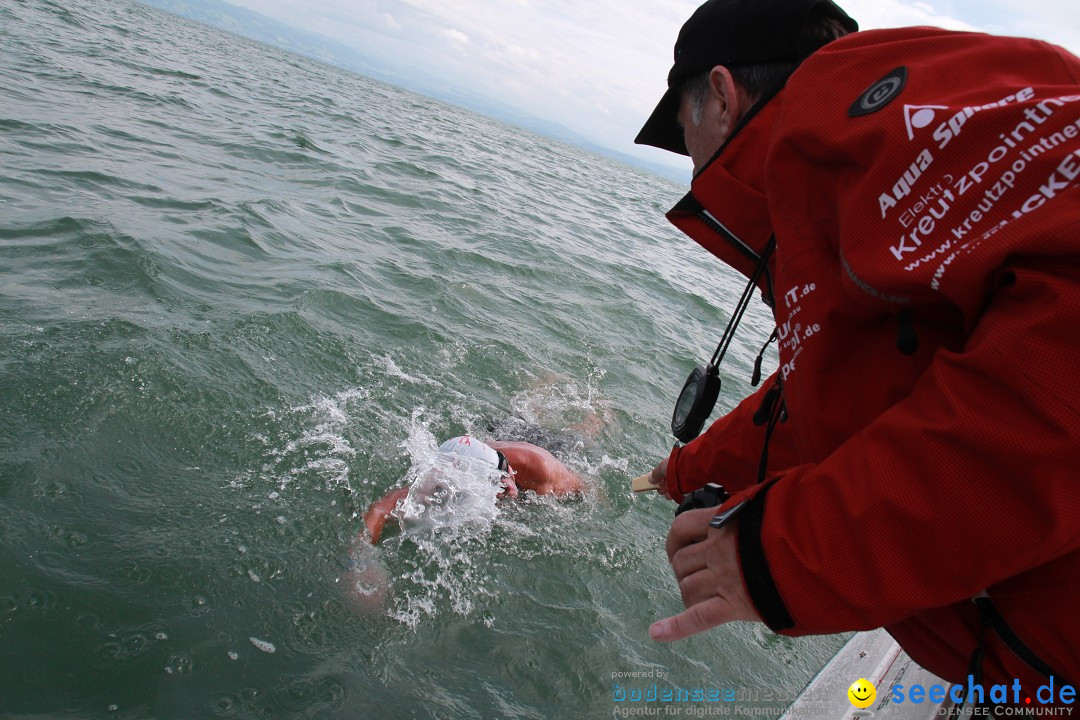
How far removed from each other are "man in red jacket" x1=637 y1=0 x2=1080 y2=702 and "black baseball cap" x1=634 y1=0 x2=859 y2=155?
0.68 ft

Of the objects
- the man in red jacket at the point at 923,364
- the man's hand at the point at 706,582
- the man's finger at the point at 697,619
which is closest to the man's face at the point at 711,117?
the man in red jacket at the point at 923,364

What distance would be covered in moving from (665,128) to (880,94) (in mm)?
1196

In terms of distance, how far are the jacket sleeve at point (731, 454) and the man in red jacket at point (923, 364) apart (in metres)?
0.90

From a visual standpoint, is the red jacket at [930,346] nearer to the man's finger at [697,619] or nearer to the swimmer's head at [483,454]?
the man's finger at [697,619]


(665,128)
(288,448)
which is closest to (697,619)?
(665,128)

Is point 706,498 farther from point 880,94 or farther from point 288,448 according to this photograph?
point 288,448

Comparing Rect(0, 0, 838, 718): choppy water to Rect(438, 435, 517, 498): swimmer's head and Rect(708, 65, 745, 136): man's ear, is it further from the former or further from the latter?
Rect(708, 65, 745, 136): man's ear

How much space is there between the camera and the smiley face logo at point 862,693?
102 inches

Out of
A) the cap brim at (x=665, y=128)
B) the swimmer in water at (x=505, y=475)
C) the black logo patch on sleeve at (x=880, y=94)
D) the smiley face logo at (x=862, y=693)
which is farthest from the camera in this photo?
the swimmer in water at (x=505, y=475)

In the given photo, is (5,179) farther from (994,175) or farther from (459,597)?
(994,175)

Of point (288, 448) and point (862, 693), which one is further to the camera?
point (288, 448)

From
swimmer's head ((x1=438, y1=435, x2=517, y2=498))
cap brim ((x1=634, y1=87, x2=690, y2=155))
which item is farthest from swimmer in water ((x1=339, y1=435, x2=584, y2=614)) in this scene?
cap brim ((x1=634, y1=87, x2=690, y2=155))

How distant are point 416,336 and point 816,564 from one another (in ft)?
19.6

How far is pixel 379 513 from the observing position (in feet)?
13.6
